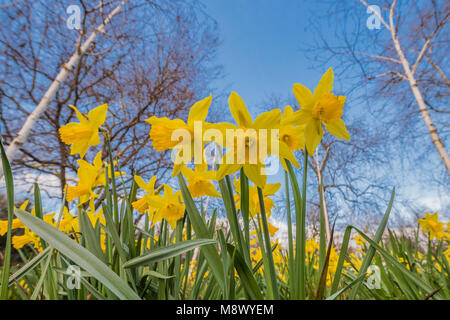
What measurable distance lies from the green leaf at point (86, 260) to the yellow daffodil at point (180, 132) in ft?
0.67

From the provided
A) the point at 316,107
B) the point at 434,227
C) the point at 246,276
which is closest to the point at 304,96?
the point at 316,107

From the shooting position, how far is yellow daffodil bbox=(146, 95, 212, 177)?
480 millimetres

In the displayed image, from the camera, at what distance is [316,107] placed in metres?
0.50

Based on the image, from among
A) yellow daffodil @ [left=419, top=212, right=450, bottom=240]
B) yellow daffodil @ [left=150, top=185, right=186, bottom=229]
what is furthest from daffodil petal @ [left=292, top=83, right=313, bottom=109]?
yellow daffodil @ [left=419, top=212, right=450, bottom=240]

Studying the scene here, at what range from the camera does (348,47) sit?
237 inches

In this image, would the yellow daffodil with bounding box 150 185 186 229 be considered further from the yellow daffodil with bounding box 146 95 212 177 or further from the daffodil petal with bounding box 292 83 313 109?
the daffodil petal with bounding box 292 83 313 109

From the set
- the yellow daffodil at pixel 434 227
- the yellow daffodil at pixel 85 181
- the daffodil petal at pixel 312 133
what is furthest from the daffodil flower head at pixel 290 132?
the yellow daffodil at pixel 434 227

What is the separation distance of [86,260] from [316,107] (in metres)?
0.51

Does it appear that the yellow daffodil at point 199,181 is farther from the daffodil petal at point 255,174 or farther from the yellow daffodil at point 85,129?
the yellow daffodil at point 85,129
